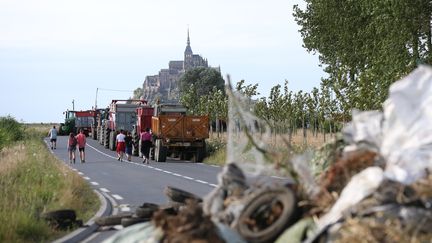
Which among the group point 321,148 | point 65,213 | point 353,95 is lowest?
point 65,213

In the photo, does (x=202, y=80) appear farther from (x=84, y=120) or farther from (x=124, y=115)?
(x=124, y=115)

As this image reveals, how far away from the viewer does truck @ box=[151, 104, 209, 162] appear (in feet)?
126

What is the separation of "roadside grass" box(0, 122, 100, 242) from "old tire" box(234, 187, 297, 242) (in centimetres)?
662

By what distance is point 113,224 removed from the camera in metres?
7.40

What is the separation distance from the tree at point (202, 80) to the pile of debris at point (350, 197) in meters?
128

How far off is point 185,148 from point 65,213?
27.7m

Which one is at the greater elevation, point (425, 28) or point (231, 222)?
point (425, 28)

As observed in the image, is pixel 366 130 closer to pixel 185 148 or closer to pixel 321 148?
pixel 321 148

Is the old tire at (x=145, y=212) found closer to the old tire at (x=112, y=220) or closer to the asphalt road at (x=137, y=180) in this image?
the old tire at (x=112, y=220)

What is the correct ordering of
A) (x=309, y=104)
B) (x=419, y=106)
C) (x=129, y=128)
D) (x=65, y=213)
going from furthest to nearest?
1. (x=309, y=104)
2. (x=129, y=128)
3. (x=65, y=213)
4. (x=419, y=106)

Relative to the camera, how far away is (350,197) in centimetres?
490

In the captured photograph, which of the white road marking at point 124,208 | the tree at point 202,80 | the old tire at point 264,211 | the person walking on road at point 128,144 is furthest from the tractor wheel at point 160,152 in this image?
the tree at point 202,80

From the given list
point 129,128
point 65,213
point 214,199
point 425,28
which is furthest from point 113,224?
point 129,128

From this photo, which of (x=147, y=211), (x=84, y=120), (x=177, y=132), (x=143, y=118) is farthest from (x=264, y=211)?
(x=84, y=120)
